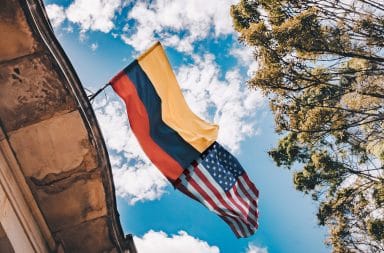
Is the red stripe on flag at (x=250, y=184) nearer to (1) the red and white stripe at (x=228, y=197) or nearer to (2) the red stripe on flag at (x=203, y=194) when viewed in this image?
(1) the red and white stripe at (x=228, y=197)

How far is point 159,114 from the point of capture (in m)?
4.68

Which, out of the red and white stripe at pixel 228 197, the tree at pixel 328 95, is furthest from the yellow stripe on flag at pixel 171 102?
the tree at pixel 328 95

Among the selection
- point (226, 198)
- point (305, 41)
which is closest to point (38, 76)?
point (226, 198)

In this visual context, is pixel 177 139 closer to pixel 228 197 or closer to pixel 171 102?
pixel 171 102

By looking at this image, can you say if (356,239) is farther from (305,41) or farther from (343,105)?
(305,41)

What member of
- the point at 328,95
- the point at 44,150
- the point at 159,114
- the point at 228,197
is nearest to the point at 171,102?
the point at 159,114

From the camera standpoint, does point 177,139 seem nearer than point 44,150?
No

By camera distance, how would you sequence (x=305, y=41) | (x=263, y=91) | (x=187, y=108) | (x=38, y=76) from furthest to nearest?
1. (x=263, y=91)
2. (x=305, y=41)
3. (x=187, y=108)
4. (x=38, y=76)

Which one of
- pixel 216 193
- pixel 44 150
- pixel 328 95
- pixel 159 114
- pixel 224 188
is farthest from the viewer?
pixel 328 95

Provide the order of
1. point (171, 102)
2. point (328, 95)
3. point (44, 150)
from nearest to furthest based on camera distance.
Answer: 1. point (44, 150)
2. point (171, 102)
3. point (328, 95)

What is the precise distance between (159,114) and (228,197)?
4.90 ft

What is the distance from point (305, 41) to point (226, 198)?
630 cm

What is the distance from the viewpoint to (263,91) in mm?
10820

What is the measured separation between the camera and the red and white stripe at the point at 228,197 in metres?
4.77
